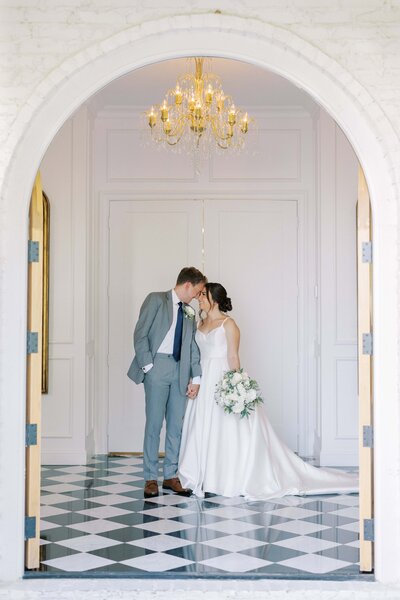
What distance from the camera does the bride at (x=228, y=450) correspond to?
6645mm

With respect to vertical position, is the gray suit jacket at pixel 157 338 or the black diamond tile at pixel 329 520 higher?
the gray suit jacket at pixel 157 338

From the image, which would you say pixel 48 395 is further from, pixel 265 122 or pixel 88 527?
pixel 265 122

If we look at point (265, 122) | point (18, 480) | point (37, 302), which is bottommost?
point (18, 480)

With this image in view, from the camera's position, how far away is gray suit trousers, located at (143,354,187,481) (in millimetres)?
6684

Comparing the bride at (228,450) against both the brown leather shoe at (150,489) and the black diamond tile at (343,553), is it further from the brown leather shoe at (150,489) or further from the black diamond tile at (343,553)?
the black diamond tile at (343,553)

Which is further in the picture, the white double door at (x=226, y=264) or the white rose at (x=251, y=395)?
the white double door at (x=226, y=264)

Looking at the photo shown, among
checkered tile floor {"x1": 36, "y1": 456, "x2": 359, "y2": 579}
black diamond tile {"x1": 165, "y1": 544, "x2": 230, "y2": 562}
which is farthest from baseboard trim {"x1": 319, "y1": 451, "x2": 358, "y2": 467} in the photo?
black diamond tile {"x1": 165, "y1": 544, "x2": 230, "y2": 562}

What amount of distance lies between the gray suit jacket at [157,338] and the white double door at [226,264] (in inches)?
70.6

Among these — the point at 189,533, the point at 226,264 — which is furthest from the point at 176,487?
the point at 226,264

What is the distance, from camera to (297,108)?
28.1ft

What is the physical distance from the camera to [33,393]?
4430 mm

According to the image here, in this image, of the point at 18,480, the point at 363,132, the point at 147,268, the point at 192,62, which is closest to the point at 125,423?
the point at 147,268

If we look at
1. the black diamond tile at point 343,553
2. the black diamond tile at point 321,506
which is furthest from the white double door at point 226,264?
the black diamond tile at point 343,553

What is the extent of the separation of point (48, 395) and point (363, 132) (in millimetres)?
4765
